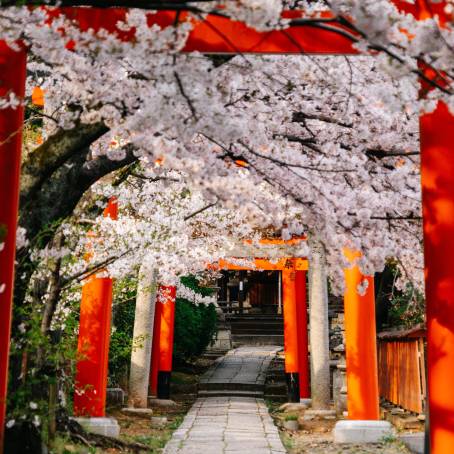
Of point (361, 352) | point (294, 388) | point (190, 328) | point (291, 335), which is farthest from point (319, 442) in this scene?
point (190, 328)

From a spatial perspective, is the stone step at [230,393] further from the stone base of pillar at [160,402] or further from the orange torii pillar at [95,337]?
the orange torii pillar at [95,337]

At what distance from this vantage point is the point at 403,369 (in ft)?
40.2

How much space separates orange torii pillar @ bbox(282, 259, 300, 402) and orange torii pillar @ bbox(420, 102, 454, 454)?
11.9m

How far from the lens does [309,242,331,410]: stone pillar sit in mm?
13758

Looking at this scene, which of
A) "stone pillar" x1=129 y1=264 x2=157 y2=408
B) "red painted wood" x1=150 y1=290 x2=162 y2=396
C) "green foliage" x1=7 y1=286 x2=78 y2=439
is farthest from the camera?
"red painted wood" x1=150 y1=290 x2=162 y2=396

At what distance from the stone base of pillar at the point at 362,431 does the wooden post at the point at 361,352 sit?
0.13 meters

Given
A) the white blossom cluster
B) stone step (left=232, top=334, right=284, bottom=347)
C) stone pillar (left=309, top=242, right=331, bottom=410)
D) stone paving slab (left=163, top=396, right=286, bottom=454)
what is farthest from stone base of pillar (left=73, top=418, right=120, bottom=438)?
stone step (left=232, top=334, right=284, bottom=347)

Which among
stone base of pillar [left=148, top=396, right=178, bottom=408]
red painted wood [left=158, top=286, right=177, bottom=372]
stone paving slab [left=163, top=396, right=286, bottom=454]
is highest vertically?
red painted wood [left=158, top=286, right=177, bottom=372]

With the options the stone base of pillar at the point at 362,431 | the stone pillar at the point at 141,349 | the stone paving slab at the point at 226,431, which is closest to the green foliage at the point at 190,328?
the stone paving slab at the point at 226,431

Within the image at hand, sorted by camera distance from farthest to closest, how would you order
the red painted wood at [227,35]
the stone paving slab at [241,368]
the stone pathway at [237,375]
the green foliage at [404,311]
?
the stone paving slab at [241,368]
the stone pathway at [237,375]
the green foliage at [404,311]
the red painted wood at [227,35]

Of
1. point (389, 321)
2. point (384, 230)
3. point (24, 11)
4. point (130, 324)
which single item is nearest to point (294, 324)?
point (389, 321)

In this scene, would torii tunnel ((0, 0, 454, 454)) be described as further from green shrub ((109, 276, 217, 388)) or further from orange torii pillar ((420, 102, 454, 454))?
green shrub ((109, 276, 217, 388))

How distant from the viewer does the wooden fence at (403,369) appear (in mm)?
11008

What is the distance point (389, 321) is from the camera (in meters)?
17.6
